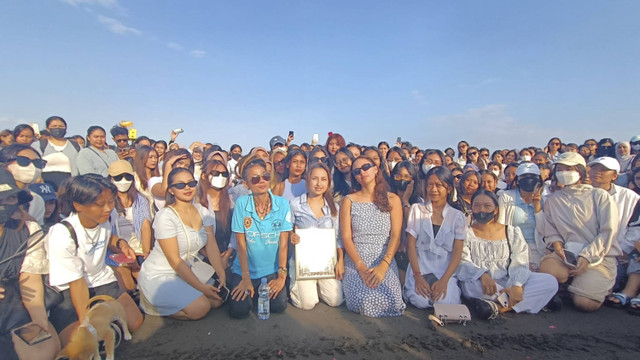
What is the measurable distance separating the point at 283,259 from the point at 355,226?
3.55 ft

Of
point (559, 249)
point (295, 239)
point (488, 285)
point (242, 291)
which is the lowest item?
point (242, 291)

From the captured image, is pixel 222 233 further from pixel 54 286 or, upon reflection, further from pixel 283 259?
pixel 54 286

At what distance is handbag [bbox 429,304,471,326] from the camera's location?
369 centimetres

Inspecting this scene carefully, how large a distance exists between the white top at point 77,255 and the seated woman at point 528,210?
16.9ft

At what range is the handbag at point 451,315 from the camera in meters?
3.69

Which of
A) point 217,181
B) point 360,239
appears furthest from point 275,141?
point 360,239

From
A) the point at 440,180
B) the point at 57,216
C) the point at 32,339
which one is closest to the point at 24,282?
the point at 32,339

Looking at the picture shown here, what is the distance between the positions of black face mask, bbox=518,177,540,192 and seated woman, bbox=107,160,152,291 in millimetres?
5597

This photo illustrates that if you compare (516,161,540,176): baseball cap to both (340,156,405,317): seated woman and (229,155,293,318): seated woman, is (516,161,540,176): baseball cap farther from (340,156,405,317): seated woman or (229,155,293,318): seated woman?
(229,155,293,318): seated woman

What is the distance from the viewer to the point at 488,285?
4105 mm

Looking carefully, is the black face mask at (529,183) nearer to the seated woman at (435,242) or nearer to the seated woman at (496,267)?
the seated woman at (496,267)

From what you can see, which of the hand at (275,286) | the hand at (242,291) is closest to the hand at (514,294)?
the hand at (275,286)

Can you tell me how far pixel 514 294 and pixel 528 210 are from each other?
1.46 metres

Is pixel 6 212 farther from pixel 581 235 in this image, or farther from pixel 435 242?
pixel 581 235
